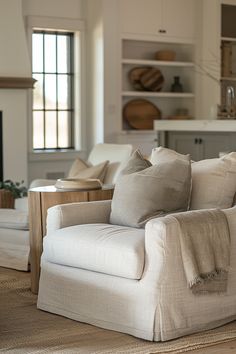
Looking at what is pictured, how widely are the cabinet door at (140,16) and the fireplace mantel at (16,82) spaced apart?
4.60 feet

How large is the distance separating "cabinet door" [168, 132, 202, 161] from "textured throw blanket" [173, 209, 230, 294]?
385 centimetres

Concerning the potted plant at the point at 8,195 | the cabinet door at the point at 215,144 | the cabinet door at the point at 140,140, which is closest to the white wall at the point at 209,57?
the cabinet door at the point at 140,140

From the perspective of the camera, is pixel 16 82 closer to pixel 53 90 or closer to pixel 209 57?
pixel 53 90

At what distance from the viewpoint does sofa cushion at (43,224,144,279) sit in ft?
11.9

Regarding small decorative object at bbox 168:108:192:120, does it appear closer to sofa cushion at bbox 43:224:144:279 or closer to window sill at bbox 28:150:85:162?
window sill at bbox 28:150:85:162

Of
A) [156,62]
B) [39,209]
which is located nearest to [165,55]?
[156,62]

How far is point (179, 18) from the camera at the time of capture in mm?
9125

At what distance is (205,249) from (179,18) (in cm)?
585

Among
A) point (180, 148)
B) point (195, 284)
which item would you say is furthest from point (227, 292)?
point (180, 148)

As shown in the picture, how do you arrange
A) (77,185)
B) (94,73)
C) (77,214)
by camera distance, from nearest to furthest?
(77,214)
(77,185)
(94,73)

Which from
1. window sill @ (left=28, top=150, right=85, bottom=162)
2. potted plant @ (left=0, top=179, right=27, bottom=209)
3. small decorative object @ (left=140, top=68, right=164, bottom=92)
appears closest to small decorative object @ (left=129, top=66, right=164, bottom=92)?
small decorative object @ (left=140, top=68, right=164, bottom=92)

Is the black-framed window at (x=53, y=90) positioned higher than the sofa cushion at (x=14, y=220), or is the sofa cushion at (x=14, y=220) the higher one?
the black-framed window at (x=53, y=90)

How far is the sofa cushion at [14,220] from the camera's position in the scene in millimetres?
5391

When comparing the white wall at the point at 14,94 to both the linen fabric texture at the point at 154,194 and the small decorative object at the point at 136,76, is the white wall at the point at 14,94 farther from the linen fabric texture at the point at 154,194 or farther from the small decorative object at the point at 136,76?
the linen fabric texture at the point at 154,194
